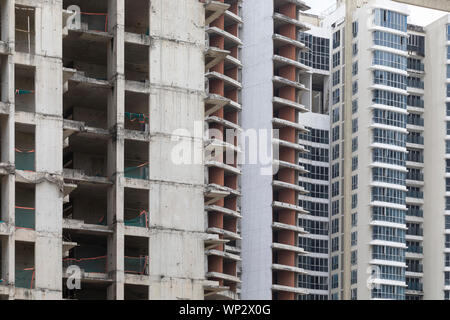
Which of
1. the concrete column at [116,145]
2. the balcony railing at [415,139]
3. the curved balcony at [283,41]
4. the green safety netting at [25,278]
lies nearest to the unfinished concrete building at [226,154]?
the curved balcony at [283,41]

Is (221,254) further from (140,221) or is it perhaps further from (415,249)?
(415,249)

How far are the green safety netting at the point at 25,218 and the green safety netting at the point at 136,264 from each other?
827cm

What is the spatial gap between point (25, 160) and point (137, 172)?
8923 millimetres

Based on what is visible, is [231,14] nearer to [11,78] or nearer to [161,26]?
[161,26]

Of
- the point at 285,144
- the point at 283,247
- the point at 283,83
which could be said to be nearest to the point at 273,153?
the point at 285,144

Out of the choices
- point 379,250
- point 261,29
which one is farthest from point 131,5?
point 379,250

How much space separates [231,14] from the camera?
13325 centimetres

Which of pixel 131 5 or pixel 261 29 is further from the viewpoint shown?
pixel 261 29

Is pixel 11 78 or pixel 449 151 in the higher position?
pixel 449 151

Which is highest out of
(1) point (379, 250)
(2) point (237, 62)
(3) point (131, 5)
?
(2) point (237, 62)

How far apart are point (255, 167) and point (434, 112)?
43422 mm

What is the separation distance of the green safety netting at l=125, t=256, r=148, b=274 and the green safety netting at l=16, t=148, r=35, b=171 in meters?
9.45

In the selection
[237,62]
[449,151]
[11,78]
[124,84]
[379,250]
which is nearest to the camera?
[11,78]

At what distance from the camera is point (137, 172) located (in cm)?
7025
